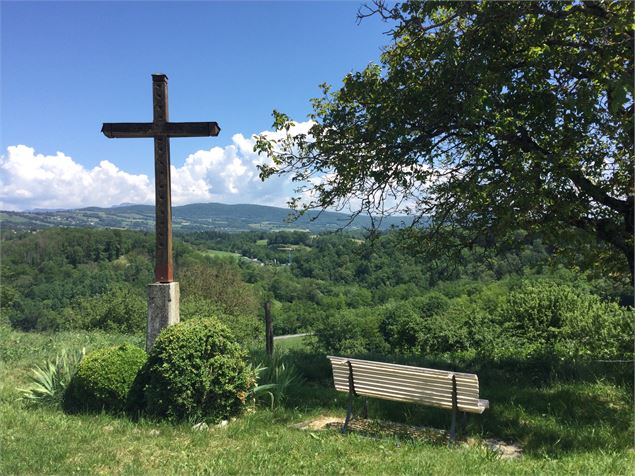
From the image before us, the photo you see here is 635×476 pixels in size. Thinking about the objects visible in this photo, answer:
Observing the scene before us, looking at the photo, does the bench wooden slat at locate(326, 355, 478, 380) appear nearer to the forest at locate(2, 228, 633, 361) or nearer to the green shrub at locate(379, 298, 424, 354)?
the forest at locate(2, 228, 633, 361)

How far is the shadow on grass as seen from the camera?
4559 millimetres

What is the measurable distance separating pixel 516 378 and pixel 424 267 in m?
2.71

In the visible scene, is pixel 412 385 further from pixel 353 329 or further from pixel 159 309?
pixel 353 329

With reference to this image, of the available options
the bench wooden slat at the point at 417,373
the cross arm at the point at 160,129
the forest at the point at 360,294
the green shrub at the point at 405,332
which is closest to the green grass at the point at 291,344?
the forest at the point at 360,294

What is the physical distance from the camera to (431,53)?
579 centimetres

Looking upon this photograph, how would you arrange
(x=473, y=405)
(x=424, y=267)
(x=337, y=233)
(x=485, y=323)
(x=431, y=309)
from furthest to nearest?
(x=431, y=309) < (x=485, y=323) < (x=424, y=267) < (x=337, y=233) < (x=473, y=405)

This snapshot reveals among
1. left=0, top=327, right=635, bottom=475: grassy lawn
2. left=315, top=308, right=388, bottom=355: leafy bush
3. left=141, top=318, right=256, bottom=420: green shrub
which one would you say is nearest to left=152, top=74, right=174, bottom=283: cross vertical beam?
left=141, top=318, right=256, bottom=420: green shrub

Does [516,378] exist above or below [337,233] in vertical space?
below

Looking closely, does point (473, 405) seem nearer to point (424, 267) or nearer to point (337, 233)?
point (337, 233)

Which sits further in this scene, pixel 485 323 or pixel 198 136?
pixel 485 323

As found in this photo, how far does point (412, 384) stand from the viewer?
4617 mm

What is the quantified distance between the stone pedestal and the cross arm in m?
2.09

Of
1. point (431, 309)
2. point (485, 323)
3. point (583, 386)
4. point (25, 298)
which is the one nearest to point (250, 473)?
point (583, 386)

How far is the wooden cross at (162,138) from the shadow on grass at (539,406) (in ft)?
8.39
